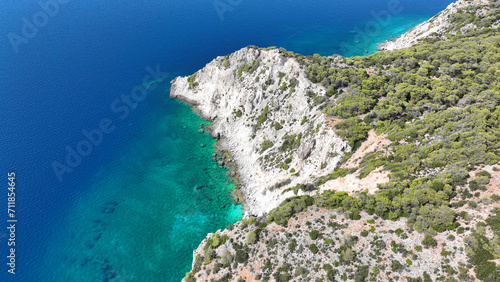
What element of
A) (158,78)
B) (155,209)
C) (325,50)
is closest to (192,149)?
(155,209)

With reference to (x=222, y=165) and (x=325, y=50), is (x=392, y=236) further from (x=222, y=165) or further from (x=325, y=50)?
(x=325, y=50)

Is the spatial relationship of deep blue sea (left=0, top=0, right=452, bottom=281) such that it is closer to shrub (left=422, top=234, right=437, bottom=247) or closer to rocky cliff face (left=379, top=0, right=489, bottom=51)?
rocky cliff face (left=379, top=0, right=489, bottom=51)

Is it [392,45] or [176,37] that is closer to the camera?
[392,45]

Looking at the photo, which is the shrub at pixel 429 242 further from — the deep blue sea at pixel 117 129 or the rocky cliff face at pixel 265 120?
the deep blue sea at pixel 117 129

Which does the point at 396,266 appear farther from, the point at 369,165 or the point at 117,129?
the point at 117,129

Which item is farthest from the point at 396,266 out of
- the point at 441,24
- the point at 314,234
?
the point at 441,24

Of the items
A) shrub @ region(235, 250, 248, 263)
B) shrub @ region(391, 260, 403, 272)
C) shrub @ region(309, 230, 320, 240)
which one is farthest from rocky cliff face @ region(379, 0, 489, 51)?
shrub @ region(235, 250, 248, 263)
